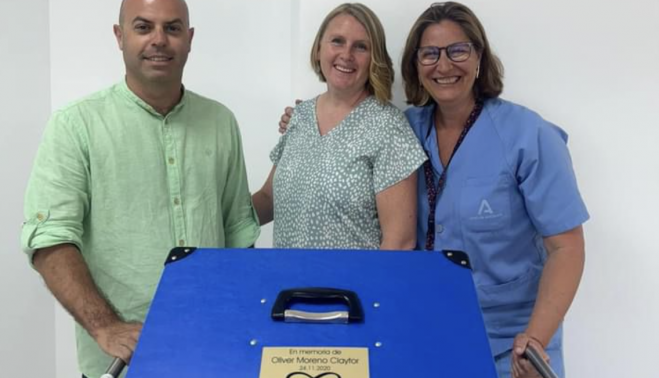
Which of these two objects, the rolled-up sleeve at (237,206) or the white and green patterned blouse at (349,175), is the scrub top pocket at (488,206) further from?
the rolled-up sleeve at (237,206)

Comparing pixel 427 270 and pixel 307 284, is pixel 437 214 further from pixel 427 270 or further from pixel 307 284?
pixel 307 284

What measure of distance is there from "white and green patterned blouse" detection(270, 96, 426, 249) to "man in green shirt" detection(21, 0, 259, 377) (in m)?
0.20

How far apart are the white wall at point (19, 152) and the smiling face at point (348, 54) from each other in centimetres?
105

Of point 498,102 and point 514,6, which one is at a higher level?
point 514,6

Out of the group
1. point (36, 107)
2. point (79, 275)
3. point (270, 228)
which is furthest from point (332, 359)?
point (36, 107)

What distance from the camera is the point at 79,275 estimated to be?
3.37 feet

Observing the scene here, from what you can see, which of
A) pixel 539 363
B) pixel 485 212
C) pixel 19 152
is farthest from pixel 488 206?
pixel 19 152

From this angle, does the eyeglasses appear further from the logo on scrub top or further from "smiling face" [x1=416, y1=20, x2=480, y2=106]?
the logo on scrub top

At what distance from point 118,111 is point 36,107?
80 centimetres

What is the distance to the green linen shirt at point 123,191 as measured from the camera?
111 cm

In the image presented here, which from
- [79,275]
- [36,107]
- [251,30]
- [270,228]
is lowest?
[270,228]

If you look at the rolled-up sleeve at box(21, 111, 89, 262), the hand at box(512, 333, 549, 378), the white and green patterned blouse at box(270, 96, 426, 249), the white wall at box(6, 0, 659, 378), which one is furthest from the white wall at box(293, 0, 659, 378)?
the rolled-up sleeve at box(21, 111, 89, 262)

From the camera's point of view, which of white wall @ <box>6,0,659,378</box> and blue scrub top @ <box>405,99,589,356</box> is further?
white wall @ <box>6,0,659,378</box>

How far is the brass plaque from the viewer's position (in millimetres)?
699
